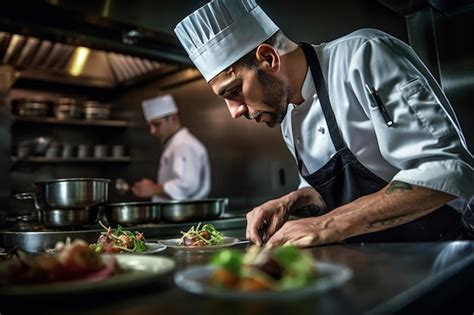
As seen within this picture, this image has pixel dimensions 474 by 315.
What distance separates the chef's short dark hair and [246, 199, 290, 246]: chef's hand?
550mm

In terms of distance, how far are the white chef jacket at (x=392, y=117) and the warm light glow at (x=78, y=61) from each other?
12.7ft

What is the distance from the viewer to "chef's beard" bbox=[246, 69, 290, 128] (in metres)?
1.63

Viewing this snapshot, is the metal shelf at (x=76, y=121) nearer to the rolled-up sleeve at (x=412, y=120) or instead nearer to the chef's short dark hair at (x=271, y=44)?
the chef's short dark hair at (x=271, y=44)

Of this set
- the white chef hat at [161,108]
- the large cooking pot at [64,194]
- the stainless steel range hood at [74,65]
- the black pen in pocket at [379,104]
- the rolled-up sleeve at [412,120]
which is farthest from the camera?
the white chef hat at [161,108]

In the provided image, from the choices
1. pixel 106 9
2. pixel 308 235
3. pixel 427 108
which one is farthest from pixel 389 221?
pixel 106 9

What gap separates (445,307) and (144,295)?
56 cm

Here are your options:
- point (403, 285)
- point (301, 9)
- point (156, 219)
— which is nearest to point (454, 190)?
point (403, 285)

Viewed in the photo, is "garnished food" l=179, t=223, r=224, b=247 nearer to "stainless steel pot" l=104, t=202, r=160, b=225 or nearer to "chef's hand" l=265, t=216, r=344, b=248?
"chef's hand" l=265, t=216, r=344, b=248

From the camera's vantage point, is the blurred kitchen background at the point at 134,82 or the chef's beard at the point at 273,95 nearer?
the chef's beard at the point at 273,95

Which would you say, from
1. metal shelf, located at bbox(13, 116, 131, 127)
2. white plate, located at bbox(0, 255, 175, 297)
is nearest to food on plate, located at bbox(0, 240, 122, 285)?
white plate, located at bbox(0, 255, 175, 297)

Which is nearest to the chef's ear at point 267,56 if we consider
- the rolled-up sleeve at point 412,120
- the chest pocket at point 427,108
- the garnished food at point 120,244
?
the rolled-up sleeve at point 412,120

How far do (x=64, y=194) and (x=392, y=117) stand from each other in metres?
1.54

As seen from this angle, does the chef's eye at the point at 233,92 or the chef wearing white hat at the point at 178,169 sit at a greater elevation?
the chef's eye at the point at 233,92

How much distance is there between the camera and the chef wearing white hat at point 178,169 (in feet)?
13.1
